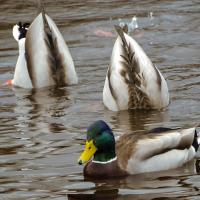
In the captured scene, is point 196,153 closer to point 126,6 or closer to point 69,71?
point 69,71

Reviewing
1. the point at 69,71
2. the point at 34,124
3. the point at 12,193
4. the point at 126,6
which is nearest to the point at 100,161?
the point at 12,193

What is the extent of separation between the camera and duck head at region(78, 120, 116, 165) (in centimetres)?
973

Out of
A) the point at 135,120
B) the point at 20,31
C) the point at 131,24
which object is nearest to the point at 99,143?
the point at 135,120

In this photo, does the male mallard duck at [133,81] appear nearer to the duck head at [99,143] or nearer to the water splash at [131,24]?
the duck head at [99,143]

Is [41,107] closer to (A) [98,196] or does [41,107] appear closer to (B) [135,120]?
(B) [135,120]

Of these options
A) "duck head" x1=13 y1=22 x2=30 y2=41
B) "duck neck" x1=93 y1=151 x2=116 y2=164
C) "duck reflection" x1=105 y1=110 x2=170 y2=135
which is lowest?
"duck reflection" x1=105 y1=110 x2=170 y2=135

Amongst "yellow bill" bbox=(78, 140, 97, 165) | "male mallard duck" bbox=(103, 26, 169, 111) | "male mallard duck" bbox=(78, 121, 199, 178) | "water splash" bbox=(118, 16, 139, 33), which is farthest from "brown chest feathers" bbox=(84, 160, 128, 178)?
"water splash" bbox=(118, 16, 139, 33)

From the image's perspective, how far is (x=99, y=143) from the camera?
32.1ft

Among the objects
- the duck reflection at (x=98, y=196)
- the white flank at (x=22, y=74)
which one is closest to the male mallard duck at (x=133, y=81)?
the white flank at (x=22, y=74)

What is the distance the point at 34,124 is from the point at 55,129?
38 centimetres

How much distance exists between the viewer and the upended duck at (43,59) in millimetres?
13875

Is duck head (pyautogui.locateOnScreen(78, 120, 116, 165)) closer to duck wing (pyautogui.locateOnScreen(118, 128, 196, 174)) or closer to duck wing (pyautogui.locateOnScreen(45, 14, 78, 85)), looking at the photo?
duck wing (pyautogui.locateOnScreen(118, 128, 196, 174))

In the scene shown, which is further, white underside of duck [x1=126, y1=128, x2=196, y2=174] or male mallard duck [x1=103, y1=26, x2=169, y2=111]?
male mallard duck [x1=103, y1=26, x2=169, y2=111]

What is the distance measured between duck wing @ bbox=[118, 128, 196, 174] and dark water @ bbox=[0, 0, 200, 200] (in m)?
0.10
